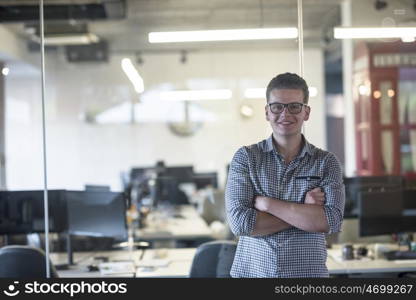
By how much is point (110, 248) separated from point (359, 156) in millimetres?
4770

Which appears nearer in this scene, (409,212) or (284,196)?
(284,196)

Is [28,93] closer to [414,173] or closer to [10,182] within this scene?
[10,182]

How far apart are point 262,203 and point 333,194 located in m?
0.33

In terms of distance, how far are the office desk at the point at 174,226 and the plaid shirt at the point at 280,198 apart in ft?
11.4

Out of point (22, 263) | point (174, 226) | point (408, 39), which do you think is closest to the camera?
point (408, 39)

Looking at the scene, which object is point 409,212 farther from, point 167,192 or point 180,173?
point 180,173

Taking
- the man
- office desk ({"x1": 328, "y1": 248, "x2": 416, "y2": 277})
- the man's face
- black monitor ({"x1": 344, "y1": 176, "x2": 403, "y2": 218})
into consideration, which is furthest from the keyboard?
the man's face

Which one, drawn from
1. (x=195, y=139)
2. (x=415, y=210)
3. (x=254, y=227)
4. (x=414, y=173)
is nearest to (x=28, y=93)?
(x=195, y=139)

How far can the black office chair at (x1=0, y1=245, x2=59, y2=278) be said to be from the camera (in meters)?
3.63

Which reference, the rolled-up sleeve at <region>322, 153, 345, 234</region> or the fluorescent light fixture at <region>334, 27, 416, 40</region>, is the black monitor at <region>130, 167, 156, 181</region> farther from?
the rolled-up sleeve at <region>322, 153, 345, 234</region>

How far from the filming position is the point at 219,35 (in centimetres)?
427

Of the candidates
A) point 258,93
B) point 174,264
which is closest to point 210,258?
point 174,264

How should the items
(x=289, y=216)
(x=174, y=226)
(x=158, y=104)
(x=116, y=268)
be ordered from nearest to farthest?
(x=289, y=216) → (x=116, y=268) → (x=174, y=226) → (x=158, y=104)

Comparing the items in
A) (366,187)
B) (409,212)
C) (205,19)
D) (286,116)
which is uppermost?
(205,19)
